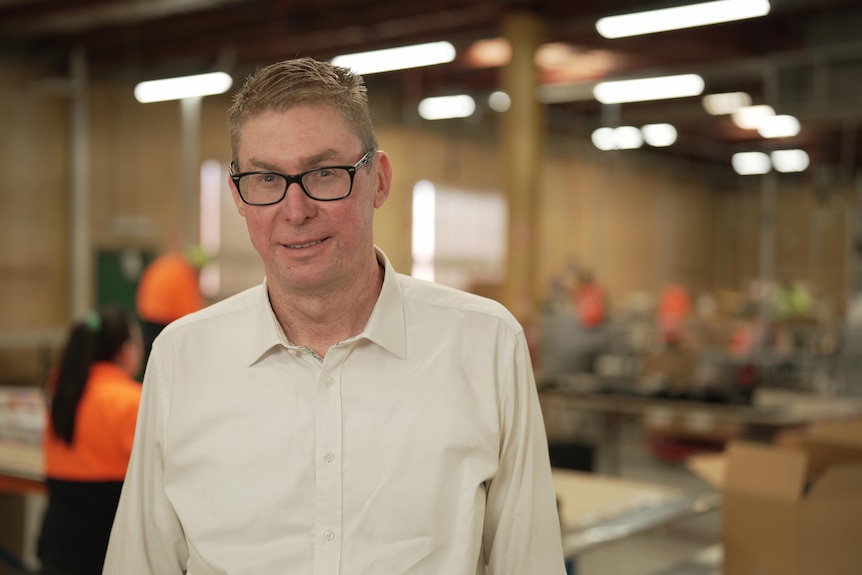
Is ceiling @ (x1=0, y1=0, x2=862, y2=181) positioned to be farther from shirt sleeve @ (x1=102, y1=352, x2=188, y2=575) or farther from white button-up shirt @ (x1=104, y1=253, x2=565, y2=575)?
shirt sleeve @ (x1=102, y1=352, x2=188, y2=575)

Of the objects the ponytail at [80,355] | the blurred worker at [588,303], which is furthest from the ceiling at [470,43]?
the ponytail at [80,355]

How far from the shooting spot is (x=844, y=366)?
290 inches

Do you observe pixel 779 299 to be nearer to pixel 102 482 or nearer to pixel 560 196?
pixel 560 196

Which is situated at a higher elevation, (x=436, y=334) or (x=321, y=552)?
(x=436, y=334)

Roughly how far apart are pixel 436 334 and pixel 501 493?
0.25 meters

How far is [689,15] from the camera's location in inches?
262

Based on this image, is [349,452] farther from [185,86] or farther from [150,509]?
[185,86]

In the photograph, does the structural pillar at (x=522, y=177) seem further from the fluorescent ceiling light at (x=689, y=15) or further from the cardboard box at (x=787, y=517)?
the cardboard box at (x=787, y=517)

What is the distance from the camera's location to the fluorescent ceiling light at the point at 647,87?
1002cm

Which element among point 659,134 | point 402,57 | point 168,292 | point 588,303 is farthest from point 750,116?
point 168,292

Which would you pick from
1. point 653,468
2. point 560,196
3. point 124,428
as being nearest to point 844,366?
point 653,468

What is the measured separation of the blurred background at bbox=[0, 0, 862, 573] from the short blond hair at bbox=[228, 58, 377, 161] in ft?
15.8

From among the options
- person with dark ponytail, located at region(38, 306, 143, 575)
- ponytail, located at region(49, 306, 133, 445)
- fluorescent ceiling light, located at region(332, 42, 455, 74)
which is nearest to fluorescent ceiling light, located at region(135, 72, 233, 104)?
fluorescent ceiling light, located at region(332, 42, 455, 74)

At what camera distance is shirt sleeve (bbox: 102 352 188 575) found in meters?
1.37
